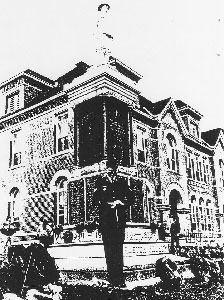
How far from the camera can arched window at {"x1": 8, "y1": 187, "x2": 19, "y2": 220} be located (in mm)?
13849

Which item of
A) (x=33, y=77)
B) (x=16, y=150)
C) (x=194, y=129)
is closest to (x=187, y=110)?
(x=194, y=129)

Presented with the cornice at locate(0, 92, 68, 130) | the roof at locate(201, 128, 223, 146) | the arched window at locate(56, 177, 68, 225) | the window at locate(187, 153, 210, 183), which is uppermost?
the roof at locate(201, 128, 223, 146)

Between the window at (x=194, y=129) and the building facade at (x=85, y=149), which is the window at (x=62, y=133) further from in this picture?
the window at (x=194, y=129)

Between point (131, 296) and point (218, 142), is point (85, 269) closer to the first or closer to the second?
point (131, 296)

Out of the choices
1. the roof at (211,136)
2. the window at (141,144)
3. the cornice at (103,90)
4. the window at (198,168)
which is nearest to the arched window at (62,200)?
the cornice at (103,90)

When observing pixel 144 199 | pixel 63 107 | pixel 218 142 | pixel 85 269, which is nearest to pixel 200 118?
pixel 218 142

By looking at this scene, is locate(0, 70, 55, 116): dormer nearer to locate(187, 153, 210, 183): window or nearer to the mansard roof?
the mansard roof

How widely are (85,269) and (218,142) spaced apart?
549 inches

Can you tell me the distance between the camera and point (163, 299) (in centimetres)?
827

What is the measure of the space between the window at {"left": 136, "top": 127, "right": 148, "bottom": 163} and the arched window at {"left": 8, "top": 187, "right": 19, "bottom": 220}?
204 inches

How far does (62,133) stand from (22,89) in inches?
130

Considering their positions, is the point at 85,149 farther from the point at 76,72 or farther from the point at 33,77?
the point at 33,77

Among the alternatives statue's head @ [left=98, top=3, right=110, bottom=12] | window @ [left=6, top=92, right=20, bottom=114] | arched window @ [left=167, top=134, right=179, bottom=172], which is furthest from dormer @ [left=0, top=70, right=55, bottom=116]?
statue's head @ [left=98, top=3, right=110, bottom=12]

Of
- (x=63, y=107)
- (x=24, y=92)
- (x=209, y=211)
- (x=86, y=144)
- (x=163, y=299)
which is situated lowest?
(x=163, y=299)
